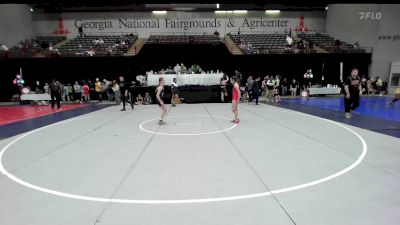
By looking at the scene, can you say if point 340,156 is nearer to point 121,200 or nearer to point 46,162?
point 121,200

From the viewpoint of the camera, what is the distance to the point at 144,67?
25.4 metres

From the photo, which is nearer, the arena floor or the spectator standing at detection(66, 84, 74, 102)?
the arena floor

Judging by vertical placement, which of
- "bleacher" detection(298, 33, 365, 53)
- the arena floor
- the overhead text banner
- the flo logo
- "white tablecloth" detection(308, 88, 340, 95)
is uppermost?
the overhead text banner

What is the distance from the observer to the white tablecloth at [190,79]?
1955 centimetres

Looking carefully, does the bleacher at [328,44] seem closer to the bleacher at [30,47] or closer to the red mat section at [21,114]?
the red mat section at [21,114]

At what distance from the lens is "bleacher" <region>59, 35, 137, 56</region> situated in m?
24.8

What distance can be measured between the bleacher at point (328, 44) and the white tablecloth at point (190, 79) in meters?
13.1

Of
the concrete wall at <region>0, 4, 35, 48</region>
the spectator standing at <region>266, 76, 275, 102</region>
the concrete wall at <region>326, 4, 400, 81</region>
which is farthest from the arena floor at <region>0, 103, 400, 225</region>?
the concrete wall at <region>0, 4, 35, 48</region>

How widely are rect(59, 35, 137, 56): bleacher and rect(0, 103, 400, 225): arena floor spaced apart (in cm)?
1806

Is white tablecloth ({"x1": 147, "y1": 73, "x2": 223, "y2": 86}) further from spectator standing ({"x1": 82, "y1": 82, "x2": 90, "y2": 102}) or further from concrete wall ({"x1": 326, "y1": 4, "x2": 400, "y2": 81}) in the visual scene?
concrete wall ({"x1": 326, "y1": 4, "x2": 400, "y2": 81})

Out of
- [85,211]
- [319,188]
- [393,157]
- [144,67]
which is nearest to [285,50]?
[144,67]

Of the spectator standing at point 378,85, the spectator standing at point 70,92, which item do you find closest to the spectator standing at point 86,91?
the spectator standing at point 70,92

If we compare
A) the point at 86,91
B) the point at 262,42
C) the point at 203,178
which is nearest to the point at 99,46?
the point at 86,91

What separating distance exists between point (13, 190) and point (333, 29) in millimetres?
33027
